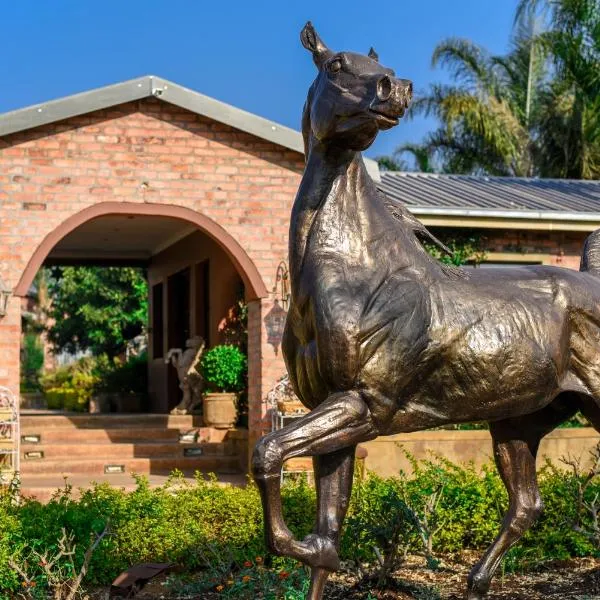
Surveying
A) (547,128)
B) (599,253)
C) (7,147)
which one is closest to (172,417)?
(7,147)

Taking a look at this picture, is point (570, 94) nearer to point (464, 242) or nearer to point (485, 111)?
point (485, 111)

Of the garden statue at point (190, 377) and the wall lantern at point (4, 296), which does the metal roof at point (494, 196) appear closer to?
the garden statue at point (190, 377)

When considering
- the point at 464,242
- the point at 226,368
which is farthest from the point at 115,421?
the point at 464,242

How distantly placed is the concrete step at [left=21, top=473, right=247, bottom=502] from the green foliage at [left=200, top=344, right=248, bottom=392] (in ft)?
4.67

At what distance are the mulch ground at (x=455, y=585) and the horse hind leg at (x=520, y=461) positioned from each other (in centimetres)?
66

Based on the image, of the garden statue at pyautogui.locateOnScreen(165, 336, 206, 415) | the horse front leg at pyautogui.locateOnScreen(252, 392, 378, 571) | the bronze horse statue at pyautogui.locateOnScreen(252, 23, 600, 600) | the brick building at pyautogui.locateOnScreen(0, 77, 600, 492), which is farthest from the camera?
the garden statue at pyautogui.locateOnScreen(165, 336, 206, 415)

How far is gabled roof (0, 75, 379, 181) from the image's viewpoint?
35.3ft

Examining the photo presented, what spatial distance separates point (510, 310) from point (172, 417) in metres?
10.4

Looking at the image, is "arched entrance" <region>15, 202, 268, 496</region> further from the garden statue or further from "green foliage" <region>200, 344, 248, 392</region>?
"green foliage" <region>200, 344, 248, 392</region>

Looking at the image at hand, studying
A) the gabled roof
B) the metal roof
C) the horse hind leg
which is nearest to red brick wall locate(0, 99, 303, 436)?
the gabled roof

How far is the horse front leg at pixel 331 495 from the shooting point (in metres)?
4.00

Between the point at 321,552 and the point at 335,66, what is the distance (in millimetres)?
1839

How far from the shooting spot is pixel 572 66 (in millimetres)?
20812

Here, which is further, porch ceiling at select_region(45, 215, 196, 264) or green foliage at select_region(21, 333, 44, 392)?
green foliage at select_region(21, 333, 44, 392)
